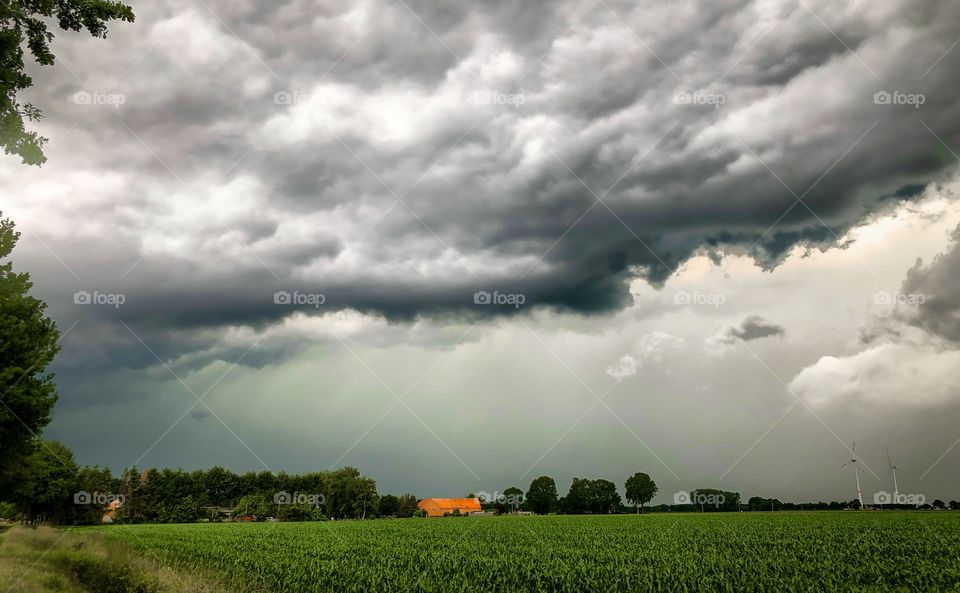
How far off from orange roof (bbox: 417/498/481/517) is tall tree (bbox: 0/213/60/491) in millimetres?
139207

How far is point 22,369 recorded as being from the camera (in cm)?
3047

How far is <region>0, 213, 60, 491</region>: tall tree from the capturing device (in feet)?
96.0

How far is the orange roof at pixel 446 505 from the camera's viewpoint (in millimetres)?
161750

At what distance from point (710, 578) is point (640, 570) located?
242 cm

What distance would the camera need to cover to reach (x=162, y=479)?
11288 cm

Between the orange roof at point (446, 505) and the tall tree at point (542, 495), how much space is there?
17.4 meters

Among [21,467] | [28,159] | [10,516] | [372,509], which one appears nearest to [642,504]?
[372,509]

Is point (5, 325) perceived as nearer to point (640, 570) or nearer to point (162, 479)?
point (640, 570)

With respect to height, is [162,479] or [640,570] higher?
[640,570]

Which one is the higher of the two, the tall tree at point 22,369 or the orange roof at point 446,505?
the tall tree at point 22,369
